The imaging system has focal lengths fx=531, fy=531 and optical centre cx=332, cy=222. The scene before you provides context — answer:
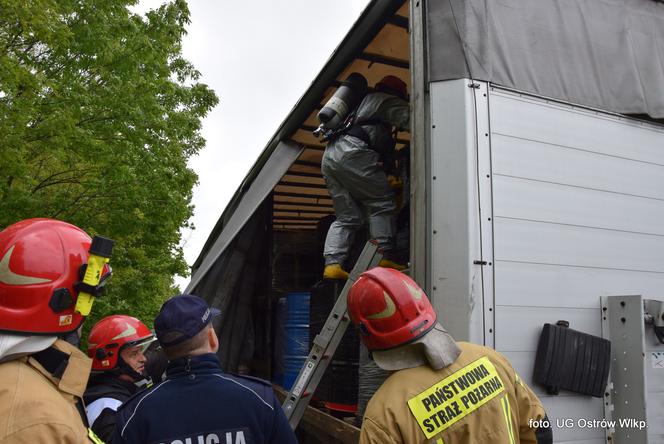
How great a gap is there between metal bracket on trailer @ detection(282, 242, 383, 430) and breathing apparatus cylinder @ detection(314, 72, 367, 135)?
1.23 meters

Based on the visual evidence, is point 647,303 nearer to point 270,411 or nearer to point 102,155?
point 270,411

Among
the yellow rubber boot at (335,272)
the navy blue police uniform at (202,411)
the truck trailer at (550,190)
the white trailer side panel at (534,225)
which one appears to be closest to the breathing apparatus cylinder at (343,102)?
the truck trailer at (550,190)

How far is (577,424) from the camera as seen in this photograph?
2.83 m

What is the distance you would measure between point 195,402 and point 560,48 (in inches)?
114

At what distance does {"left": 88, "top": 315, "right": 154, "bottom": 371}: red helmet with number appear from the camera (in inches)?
135

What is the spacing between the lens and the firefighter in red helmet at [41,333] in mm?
1440

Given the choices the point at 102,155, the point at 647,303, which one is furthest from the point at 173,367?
the point at 102,155

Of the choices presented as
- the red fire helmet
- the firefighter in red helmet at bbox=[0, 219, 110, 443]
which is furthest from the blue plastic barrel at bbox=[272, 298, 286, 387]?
the firefighter in red helmet at bbox=[0, 219, 110, 443]

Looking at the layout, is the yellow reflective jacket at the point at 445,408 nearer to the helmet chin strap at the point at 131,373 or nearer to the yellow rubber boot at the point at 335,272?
the helmet chin strap at the point at 131,373

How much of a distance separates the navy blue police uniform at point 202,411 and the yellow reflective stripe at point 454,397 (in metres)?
0.62

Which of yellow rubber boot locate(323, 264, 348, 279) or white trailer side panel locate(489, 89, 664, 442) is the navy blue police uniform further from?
yellow rubber boot locate(323, 264, 348, 279)

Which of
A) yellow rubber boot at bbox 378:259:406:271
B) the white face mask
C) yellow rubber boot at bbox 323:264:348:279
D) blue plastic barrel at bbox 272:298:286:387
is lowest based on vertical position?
blue plastic barrel at bbox 272:298:286:387

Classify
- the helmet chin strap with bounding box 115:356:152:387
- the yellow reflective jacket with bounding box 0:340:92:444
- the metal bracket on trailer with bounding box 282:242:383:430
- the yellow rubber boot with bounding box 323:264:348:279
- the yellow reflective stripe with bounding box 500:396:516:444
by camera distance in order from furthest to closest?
1. the yellow rubber boot with bounding box 323:264:348:279
2. the metal bracket on trailer with bounding box 282:242:383:430
3. the helmet chin strap with bounding box 115:356:152:387
4. the yellow reflective stripe with bounding box 500:396:516:444
5. the yellow reflective jacket with bounding box 0:340:92:444

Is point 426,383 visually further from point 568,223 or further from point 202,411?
point 568,223
